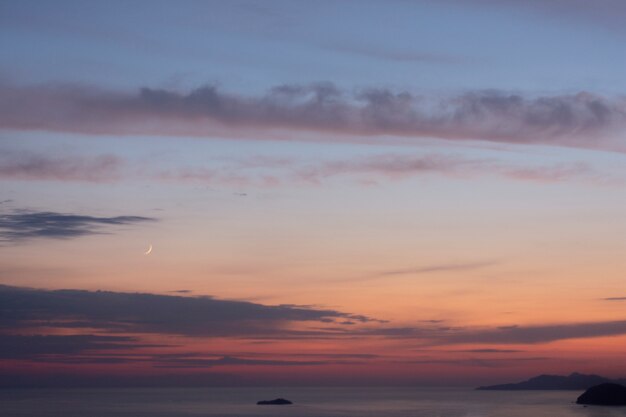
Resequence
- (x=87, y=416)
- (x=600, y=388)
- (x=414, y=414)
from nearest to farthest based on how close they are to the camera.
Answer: (x=87, y=416) → (x=414, y=414) → (x=600, y=388)

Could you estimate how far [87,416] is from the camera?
5866 inches

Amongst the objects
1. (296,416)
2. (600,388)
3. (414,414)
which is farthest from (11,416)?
(600,388)

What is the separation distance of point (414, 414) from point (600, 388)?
6446cm

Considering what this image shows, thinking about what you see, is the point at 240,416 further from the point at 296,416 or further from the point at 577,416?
the point at 577,416

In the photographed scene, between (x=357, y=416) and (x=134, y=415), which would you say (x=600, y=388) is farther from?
(x=134, y=415)

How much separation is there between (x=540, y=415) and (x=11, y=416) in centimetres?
10408

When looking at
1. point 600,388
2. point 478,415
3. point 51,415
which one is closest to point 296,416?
point 478,415

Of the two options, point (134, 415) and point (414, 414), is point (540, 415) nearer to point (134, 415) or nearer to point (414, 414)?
point (414, 414)

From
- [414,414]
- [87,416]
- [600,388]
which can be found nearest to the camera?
[87,416]

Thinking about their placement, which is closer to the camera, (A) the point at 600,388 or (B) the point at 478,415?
(B) the point at 478,415

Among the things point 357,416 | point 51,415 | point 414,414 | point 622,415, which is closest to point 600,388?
point 622,415

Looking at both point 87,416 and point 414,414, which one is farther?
point 414,414

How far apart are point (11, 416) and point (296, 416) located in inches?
2160

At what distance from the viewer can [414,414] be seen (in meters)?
159
